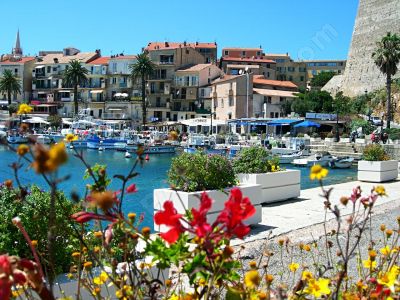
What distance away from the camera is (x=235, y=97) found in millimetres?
60438

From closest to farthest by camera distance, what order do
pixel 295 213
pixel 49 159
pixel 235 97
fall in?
1. pixel 49 159
2. pixel 295 213
3. pixel 235 97

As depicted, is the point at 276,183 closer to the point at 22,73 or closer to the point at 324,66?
the point at 22,73

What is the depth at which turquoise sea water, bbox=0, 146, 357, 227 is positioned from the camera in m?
17.4

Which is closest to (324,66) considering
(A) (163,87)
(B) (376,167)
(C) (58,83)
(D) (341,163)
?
(A) (163,87)

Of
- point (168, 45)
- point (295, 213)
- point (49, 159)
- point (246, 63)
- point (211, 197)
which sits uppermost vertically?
point (168, 45)

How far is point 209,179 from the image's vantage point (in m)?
7.52

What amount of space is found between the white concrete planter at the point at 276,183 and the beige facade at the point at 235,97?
48639 mm

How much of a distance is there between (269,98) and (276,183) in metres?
54.8

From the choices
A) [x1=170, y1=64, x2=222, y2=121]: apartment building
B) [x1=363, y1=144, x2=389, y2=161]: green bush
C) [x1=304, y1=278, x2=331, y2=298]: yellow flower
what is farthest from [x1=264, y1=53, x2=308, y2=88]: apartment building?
[x1=304, y1=278, x2=331, y2=298]: yellow flower

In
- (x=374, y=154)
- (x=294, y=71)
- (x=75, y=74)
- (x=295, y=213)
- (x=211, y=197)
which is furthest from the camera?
(x=294, y=71)

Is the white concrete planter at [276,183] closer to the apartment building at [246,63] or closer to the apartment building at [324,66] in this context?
the apartment building at [246,63]

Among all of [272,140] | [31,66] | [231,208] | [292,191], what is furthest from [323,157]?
[31,66]

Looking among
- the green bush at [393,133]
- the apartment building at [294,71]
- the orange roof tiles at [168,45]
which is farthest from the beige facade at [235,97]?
the apartment building at [294,71]

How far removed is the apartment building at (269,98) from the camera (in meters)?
62.4
